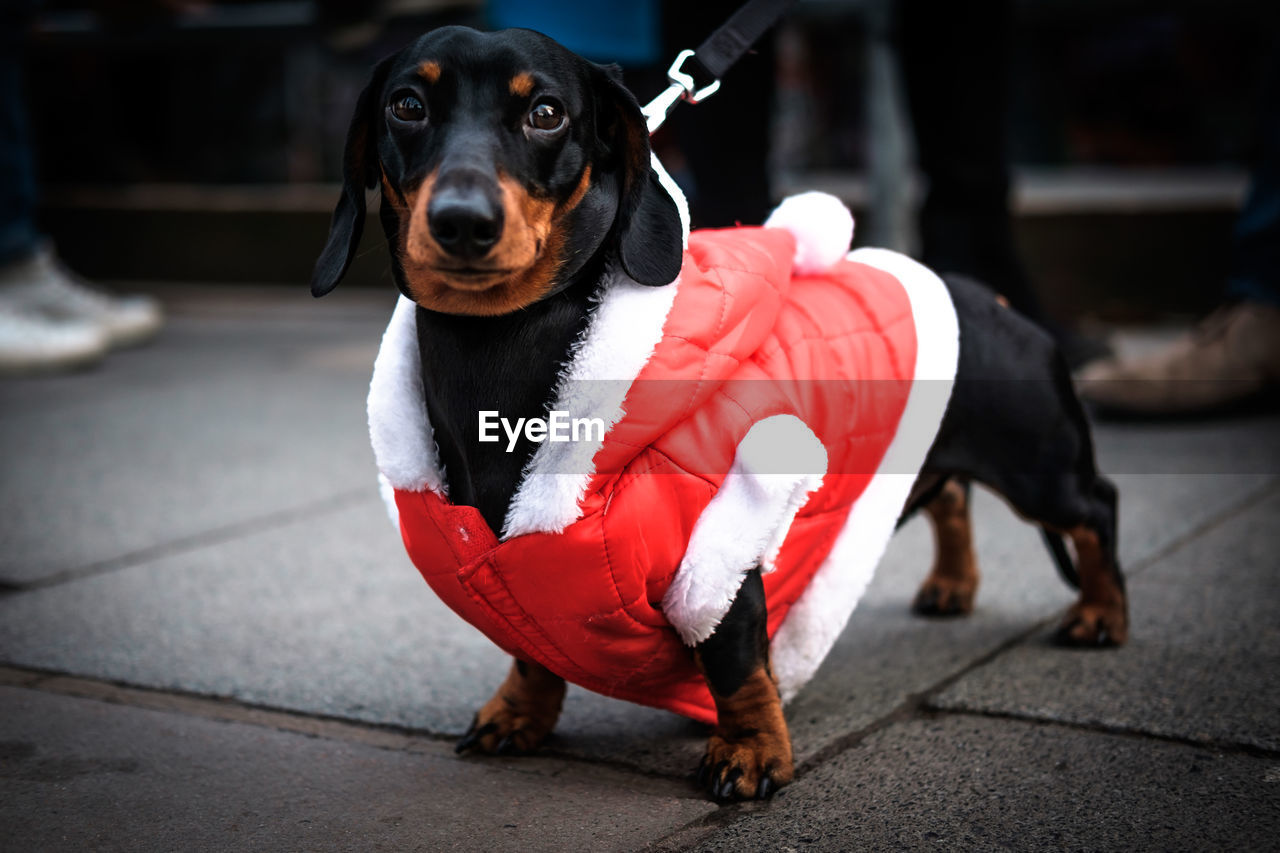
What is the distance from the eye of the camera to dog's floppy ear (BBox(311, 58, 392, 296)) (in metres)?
1.88

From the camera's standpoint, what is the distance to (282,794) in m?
1.88

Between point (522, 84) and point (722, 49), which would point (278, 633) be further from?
point (722, 49)

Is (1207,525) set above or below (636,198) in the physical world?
below

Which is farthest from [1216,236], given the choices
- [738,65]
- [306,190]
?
[306,190]

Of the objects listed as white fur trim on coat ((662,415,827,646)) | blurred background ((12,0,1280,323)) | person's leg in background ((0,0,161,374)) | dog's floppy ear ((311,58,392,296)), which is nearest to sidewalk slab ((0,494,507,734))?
white fur trim on coat ((662,415,827,646))

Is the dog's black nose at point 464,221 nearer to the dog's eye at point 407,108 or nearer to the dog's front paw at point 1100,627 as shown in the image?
the dog's eye at point 407,108

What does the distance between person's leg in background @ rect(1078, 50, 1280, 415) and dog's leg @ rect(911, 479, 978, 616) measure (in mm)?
1615

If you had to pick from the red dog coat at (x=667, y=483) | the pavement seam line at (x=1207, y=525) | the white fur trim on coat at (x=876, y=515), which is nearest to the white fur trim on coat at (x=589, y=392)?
the red dog coat at (x=667, y=483)

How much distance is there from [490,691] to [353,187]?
91 cm

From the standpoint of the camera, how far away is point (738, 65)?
3.14 m

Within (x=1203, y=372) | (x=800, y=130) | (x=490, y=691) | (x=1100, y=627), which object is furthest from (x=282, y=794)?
(x=800, y=130)

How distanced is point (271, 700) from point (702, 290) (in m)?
1.05

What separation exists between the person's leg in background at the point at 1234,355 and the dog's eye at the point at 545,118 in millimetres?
2693

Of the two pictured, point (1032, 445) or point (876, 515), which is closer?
point (876, 515)
